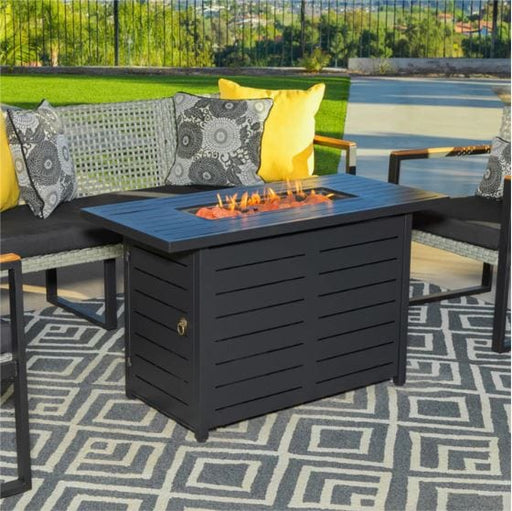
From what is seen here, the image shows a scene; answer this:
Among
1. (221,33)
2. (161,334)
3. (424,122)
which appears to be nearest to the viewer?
(161,334)

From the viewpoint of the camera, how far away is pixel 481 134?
9.89 metres

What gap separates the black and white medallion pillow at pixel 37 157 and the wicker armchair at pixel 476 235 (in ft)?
4.80

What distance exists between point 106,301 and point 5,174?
0.63 meters

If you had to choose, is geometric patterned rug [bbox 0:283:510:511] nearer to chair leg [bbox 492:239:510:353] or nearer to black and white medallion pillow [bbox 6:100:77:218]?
chair leg [bbox 492:239:510:353]

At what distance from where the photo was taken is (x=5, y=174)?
4492 mm

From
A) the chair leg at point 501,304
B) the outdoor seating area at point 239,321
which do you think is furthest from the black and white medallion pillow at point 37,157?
the chair leg at point 501,304

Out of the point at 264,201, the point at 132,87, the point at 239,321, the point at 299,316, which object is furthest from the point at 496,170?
the point at 132,87

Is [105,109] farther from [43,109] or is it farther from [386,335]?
[386,335]

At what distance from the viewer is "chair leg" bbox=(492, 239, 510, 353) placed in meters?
4.40

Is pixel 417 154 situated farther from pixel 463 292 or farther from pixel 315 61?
pixel 315 61

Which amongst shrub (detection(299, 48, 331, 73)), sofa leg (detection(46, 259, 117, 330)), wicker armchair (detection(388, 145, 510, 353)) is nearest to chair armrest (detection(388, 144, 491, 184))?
wicker armchair (detection(388, 145, 510, 353))

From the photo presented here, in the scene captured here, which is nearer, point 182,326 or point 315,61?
point 182,326

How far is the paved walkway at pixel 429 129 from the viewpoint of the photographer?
A: 18.6ft

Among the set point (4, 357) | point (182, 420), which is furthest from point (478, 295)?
point (4, 357)
